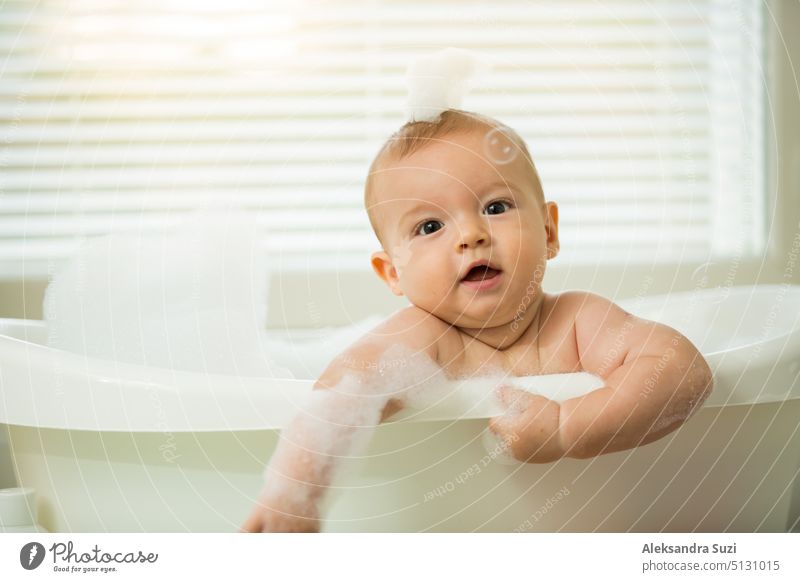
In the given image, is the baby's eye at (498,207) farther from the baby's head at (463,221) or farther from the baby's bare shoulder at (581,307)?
the baby's bare shoulder at (581,307)

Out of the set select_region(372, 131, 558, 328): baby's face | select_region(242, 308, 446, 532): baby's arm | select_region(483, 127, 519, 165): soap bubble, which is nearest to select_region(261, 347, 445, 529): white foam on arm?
select_region(242, 308, 446, 532): baby's arm

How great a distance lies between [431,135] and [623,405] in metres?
0.27

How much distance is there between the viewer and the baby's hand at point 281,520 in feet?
2.08

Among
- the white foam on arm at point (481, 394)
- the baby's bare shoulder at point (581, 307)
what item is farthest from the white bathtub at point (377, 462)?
the baby's bare shoulder at point (581, 307)

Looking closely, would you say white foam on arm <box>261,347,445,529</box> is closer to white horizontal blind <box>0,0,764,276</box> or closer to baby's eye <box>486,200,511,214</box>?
baby's eye <box>486,200,511,214</box>

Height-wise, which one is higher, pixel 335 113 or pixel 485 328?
pixel 335 113

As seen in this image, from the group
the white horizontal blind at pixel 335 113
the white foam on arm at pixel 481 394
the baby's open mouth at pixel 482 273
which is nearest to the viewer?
the white foam on arm at pixel 481 394

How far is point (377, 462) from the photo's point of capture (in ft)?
2.08

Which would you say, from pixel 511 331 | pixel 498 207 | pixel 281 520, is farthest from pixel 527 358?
pixel 281 520

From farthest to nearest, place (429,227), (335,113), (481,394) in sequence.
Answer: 1. (335,113)
2. (429,227)
3. (481,394)

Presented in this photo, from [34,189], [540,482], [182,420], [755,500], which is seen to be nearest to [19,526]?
[182,420]

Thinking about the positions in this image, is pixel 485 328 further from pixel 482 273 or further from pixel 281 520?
pixel 281 520

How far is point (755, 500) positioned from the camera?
2.30 feet

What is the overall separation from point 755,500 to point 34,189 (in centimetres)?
70
